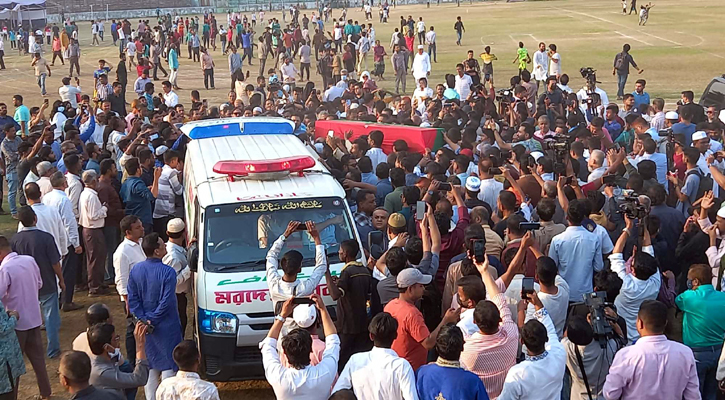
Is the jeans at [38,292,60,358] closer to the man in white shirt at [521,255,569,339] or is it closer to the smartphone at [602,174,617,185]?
the man in white shirt at [521,255,569,339]

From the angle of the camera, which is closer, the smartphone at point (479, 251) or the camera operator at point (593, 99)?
the smartphone at point (479, 251)

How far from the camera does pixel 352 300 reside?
7180 millimetres

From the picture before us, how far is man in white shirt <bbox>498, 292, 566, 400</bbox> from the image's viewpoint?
17.0 feet

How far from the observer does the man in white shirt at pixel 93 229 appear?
34.2ft

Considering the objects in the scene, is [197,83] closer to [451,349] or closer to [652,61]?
[652,61]

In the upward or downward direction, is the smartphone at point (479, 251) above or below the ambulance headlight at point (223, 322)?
above

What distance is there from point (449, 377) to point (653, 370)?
1.54 metres

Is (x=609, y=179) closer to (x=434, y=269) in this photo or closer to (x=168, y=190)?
(x=434, y=269)

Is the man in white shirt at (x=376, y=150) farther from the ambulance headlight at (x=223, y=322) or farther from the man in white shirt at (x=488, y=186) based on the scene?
the ambulance headlight at (x=223, y=322)

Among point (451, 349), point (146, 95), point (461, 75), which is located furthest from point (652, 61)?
point (451, 349)

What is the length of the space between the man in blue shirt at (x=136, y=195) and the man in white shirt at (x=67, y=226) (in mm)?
818

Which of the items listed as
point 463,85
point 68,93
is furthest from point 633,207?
point 68,93

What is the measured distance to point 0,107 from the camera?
15.7 meters

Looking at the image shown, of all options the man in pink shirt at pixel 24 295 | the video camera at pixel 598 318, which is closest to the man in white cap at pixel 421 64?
the man in pink shirt at pixel 24 295
